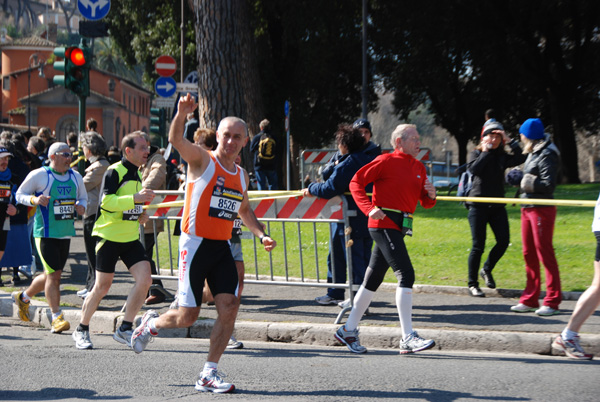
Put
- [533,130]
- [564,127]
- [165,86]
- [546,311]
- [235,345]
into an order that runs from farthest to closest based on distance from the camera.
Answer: [564,127]
[165,86]
[533,130]
[546,311]
[235,345]

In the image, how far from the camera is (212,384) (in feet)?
17.7

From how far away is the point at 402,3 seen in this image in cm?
3212

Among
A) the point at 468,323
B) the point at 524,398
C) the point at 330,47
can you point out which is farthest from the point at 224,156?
the point at 330,47

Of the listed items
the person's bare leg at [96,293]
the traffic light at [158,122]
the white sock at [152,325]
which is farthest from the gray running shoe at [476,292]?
the traffic light at [158,122]

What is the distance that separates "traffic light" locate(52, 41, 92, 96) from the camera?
13227 millimetres

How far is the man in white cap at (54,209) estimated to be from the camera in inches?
308

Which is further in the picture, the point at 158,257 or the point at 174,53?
the point at 174,53

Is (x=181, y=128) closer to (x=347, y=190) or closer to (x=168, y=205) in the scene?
(x=347, y=190)

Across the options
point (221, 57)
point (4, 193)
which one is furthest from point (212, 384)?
point (221, 57)

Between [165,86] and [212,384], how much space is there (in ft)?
46.7

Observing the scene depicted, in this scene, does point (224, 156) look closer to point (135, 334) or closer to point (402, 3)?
point (135, 334)

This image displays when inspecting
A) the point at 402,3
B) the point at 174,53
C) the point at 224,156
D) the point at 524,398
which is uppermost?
the point at 402,3

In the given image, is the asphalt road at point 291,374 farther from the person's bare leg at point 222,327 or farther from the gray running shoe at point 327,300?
the gray running shoe at point 327,300

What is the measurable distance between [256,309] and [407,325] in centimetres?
238
